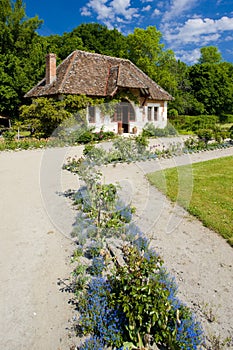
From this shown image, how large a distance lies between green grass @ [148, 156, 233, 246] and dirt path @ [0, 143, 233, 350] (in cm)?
35

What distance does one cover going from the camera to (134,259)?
394cm

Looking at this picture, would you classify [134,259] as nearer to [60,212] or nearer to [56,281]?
[56,281]

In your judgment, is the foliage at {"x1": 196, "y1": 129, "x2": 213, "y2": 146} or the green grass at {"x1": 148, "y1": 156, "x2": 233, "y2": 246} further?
the foliage at {"x1": 196, "y1": 129, "x2": 213, "y2": 146}

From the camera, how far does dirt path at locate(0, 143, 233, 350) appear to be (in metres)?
3.40

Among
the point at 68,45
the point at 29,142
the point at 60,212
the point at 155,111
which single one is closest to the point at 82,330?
the point at 60,212

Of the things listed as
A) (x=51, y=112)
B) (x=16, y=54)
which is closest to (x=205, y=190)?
(x=51, y=112)

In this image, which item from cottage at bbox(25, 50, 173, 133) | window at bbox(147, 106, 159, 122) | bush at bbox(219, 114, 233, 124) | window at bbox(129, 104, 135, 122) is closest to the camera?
cottage at bbox(25, 50, 173, 133)

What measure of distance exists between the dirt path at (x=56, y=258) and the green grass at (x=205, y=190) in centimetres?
35

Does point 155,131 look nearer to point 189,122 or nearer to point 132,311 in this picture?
point 189,122

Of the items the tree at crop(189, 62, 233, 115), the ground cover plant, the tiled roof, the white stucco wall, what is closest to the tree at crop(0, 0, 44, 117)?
the tiled roof

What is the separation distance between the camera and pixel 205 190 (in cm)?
853

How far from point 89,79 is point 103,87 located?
124 cm

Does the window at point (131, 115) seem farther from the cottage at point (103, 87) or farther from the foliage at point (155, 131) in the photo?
the foliage at point (155, 131)

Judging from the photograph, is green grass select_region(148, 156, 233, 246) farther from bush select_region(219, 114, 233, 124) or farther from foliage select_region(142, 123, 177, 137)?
bush select_region(219, 114, 233, 124)
